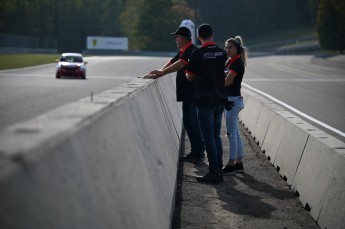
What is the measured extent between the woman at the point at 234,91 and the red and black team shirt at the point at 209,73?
0.76m

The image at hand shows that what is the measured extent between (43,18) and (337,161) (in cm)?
9988

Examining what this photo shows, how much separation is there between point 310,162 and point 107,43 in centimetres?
11038

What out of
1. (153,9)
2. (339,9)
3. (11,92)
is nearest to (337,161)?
(11,92)

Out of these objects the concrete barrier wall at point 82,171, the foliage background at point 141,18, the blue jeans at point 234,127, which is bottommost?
the foliage background at point 141,18

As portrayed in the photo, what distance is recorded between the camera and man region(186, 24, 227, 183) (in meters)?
7.95

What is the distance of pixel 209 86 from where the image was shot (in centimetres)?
807

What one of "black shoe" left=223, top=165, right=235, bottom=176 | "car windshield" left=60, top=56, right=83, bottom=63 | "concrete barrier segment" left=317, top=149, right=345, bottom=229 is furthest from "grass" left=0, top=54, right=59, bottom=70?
"concrete barrier segment" left=317, top=149, right=345, bottom=229

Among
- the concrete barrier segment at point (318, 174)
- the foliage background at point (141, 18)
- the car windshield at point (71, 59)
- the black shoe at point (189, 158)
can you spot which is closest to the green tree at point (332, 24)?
the foliage background at point (141, 18)

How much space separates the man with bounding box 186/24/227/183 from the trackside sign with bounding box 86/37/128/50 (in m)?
107

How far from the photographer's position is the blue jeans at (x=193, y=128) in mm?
10102

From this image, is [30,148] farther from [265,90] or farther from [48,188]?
[265,90]

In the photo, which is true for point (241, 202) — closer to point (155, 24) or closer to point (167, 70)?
point (167, 70)

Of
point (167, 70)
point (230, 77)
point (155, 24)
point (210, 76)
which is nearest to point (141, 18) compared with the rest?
point (155, 24)

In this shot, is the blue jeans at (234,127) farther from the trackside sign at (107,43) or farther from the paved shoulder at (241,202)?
the trackside sign at (107,43)
